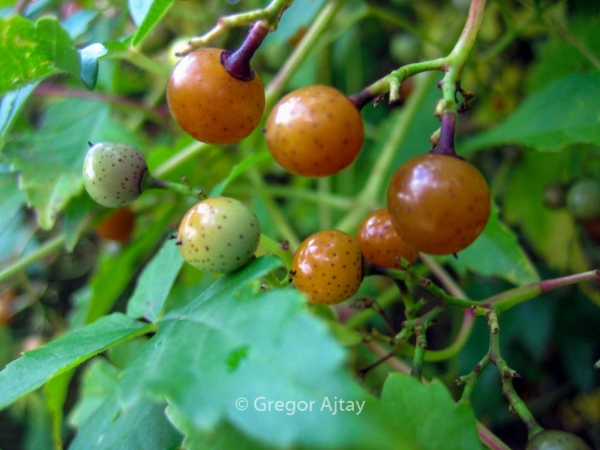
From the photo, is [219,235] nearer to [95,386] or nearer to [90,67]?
[90,67]

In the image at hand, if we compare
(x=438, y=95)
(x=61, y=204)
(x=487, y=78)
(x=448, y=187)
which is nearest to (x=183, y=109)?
(x=448, y=187)

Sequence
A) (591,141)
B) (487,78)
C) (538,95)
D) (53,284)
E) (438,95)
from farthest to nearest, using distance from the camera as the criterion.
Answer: (53,284) → (487,78) → (438,95) → (538,95) → (591,141)

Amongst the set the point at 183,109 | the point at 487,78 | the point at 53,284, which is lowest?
the point at 53,284

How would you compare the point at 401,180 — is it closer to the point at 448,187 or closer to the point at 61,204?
the point at 448,187

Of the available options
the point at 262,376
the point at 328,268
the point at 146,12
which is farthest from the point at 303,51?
the point at 262,376

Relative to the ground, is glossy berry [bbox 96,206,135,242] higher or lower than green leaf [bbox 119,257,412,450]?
lower

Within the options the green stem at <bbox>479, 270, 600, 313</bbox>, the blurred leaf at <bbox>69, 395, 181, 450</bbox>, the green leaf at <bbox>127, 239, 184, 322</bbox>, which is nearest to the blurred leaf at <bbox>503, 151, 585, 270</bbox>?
the green stem at <bbox>479, 270, 600, 313</bbox>

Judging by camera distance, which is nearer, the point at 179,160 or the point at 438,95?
the point at 179,160

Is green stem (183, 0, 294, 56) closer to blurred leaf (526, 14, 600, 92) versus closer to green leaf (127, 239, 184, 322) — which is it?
green leaf (127, 239, 184, 322)
